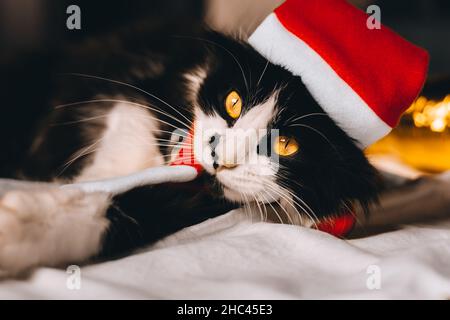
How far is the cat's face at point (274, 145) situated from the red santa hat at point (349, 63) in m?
0.03

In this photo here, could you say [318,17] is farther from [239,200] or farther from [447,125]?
[447,125]

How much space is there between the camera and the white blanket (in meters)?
0.60

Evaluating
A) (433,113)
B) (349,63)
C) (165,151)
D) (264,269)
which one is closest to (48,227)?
(264,269)

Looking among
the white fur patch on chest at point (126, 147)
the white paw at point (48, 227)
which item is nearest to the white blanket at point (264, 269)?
the white paw at point (48, 227)

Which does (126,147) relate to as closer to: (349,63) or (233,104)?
(233,104)

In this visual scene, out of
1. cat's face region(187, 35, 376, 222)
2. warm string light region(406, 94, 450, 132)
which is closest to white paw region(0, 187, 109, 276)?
cat's face region(187, 35, 376, 222)

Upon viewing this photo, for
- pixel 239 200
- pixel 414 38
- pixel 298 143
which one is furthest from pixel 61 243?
pixel 414 38

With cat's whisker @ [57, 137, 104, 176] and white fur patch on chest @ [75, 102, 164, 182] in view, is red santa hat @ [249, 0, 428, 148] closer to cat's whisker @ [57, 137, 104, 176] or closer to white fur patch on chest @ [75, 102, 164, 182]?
white fur patch on chest @ [75, 102, 164, 182]

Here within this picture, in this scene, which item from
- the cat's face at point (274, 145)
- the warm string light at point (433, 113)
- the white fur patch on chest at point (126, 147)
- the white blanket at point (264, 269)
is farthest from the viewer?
Answer: the warm string light at point (433, 113)

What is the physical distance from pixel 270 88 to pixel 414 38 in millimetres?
895

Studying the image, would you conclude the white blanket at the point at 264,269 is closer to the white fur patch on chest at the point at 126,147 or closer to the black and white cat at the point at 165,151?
the black and white cat at the point at 165,151

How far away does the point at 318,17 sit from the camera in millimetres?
906

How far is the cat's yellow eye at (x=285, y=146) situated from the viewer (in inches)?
33.7

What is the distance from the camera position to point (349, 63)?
2.80 ft
